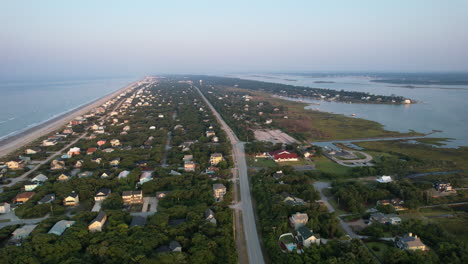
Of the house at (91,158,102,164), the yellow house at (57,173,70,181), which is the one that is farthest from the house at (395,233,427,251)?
the house at (91,158,102,164)

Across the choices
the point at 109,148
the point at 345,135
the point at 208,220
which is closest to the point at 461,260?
the point at 208,220

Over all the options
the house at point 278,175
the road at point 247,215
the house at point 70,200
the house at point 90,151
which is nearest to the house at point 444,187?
the house at point 278,175

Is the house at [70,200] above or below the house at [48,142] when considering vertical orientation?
below

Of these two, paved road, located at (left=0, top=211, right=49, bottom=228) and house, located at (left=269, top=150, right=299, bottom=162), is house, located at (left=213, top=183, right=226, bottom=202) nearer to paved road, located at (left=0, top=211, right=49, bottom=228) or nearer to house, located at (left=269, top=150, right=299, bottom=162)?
house, located at (left=269, top=150, right=299, bottom=162)

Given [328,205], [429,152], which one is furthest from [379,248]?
[429,152]

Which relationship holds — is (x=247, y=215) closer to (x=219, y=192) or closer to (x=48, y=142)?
(x=219, y=192)

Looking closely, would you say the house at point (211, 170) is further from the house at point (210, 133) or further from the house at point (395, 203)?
the house at point (395, 203)
